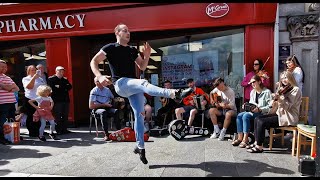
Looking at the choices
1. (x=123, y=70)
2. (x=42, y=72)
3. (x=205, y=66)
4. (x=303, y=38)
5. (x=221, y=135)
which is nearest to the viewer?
(x=123, y=70)

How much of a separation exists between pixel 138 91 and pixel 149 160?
1289 mm

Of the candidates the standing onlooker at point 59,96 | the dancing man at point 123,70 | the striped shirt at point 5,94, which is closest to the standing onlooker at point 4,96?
the striped shirt at point 5,94

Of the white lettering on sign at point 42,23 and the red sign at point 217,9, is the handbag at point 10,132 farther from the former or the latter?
the red sign at point 217,9

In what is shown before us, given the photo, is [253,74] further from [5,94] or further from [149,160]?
[5,94]

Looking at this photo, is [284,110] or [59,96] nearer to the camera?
[284,110]

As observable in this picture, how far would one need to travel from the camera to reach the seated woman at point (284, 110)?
14.6 ft

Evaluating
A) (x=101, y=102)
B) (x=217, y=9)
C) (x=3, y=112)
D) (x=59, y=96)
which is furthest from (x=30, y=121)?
(x=217, y=9)

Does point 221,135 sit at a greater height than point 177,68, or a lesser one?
lesser

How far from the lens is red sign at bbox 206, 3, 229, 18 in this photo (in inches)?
266

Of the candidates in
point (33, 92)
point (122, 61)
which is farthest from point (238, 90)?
point (33, 92)

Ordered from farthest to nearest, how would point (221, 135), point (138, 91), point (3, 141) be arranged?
point (3, 141) < point (221, 135) < point (138, 91)

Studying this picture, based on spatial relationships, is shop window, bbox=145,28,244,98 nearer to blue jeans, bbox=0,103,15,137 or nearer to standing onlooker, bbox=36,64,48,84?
standing onlooker, bbox=36,64,48,84

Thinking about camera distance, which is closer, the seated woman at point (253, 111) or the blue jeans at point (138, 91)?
the blue jeans at point (138, 91)

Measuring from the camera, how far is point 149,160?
421 centimetres
